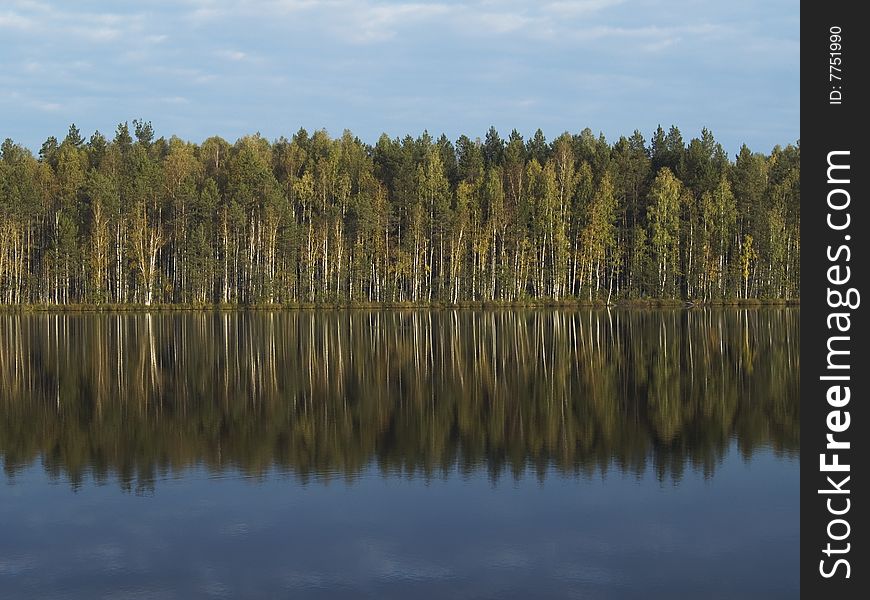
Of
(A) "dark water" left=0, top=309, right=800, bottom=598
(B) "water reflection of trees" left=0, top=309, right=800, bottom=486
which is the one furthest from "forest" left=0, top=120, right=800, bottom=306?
(A) "dark water" left=0, top=309, right=800, bottom=598

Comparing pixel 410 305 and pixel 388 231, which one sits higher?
pixel 388 231

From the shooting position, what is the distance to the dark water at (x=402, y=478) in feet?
42.5

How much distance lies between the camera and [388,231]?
10819 centimetres

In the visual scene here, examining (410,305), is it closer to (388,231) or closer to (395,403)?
(388,231)

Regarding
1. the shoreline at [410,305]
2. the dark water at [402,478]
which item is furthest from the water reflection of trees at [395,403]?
the shoreline at [410,305]

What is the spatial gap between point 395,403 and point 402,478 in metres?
8.70

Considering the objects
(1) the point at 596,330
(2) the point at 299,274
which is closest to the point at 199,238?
(2) the point at 299,274

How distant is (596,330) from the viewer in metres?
58.5
